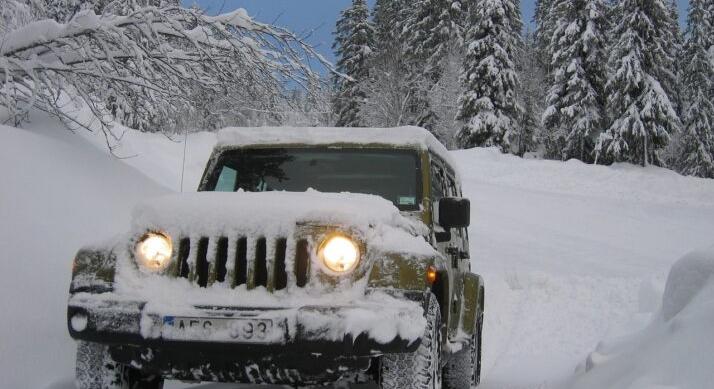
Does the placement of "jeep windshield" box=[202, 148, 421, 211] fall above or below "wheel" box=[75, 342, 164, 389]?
above

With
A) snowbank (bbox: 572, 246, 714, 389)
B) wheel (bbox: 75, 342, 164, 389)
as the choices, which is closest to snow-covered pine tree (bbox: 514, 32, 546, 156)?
snowbank (bbox: 572, 246, 714, 389)

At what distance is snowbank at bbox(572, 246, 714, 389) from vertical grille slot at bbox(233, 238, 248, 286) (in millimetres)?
1853

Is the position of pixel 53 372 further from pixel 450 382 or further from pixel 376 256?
pixel 450 382

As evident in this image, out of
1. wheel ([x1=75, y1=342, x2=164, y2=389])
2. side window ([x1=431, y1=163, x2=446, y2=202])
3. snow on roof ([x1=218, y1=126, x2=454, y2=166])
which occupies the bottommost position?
wheel ([x1=75, y1=342, x2=164, y2=389])

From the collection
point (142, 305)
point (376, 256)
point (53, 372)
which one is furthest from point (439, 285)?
point (53, 372)

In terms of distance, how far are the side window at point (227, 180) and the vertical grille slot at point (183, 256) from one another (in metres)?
1.62

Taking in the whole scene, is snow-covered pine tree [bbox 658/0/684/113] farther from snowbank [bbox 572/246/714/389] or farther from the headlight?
the headlight

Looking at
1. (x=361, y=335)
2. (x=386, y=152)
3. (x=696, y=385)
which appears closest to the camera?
(x=696, y=385)

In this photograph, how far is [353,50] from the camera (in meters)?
50.8

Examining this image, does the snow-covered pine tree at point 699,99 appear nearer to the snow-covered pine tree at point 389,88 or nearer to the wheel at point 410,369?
the snow-covered pine tree at point 389,88

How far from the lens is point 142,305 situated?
3213mm

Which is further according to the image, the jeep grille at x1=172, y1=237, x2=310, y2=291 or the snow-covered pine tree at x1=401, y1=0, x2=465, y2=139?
the snow-covered pine tree at x1=401, y1=0, x2=465, y2=139

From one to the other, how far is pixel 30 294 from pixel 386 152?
2.75 m

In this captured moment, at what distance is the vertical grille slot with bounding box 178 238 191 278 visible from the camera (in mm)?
3382
